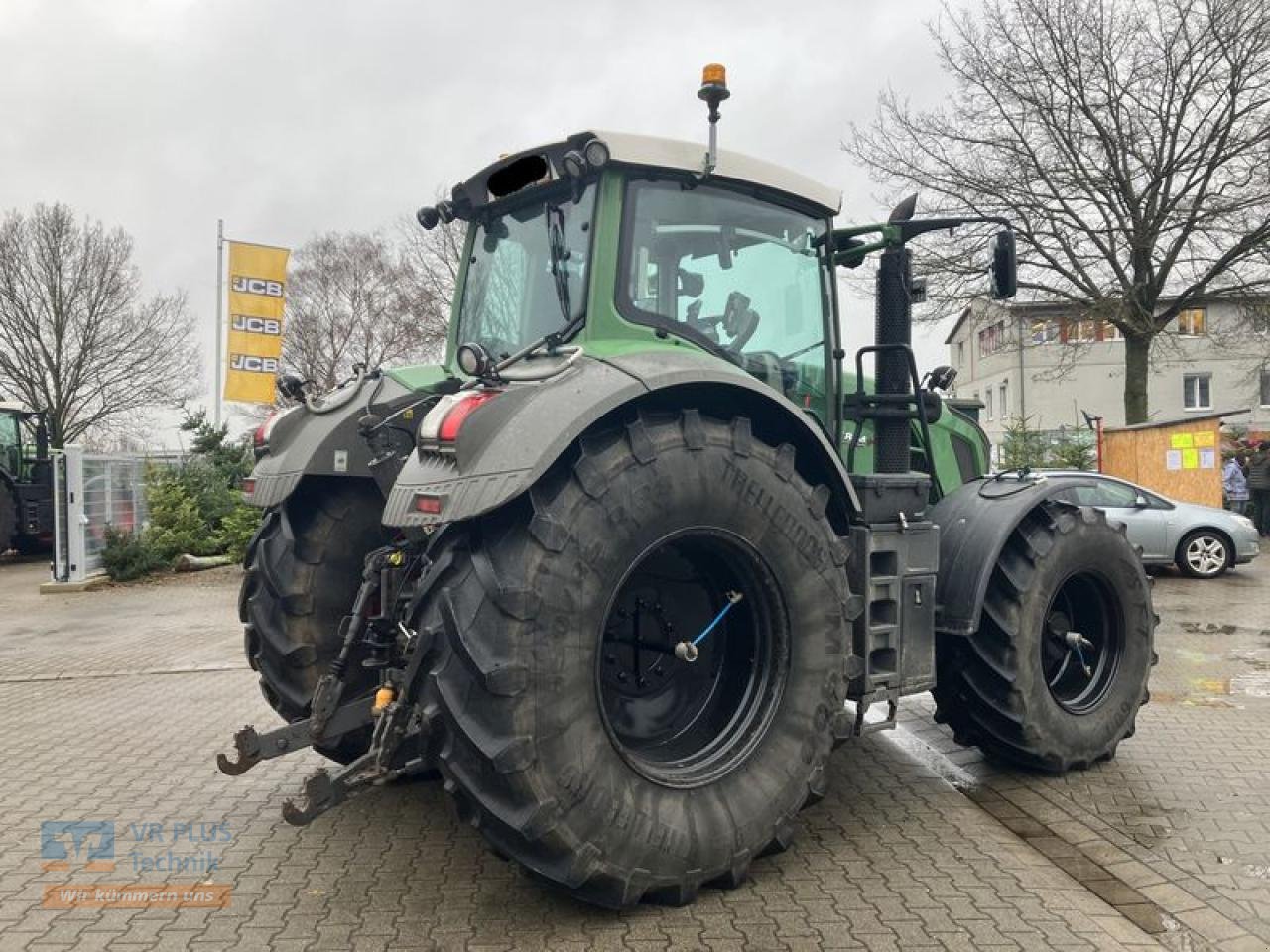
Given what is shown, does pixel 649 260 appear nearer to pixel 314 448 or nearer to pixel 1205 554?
pixel 314 448

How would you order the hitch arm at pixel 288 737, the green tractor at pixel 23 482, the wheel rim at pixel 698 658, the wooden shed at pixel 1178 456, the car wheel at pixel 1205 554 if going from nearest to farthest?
the hitch arm at pixel 288 737
the wheel rim at pixel 698 658
the car wheel at pixel 1205 554
the wooden shed at pixel 1178 456
the green tractor at pixel 23 482

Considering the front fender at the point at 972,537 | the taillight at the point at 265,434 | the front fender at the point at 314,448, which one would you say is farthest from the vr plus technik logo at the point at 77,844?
the front fender at the point at 972,537

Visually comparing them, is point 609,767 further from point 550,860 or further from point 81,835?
point 81,835

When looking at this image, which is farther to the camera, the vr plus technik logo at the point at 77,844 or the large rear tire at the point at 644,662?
the vr plus technik logo at the point at 77,844

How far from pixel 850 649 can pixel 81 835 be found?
10.5ft

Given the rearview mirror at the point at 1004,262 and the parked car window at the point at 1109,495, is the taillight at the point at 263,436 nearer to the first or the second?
the rearview mirror at the point at 1004,262

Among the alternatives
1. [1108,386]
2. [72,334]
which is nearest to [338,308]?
[72,334]

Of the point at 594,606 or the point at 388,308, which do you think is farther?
the point at 388,308

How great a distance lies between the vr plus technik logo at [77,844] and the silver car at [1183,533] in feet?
41.1

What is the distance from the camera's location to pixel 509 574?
2.97 metres

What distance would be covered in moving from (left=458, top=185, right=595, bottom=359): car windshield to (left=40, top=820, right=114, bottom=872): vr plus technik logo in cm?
253

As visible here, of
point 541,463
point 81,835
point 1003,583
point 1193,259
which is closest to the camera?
point 541,463

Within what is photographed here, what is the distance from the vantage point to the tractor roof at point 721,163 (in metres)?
3.77

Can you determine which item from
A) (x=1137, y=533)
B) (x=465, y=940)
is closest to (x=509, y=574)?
(x=465, y=940)
